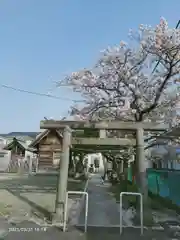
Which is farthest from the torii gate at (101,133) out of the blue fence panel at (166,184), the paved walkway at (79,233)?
the blue fence panel at (166,184)

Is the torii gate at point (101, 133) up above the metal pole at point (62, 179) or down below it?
above

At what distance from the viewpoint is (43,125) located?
7.32 metres

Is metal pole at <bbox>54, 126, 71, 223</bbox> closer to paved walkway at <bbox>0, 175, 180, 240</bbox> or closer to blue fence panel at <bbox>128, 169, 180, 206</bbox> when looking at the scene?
paved walkway at <bbox>0, 175, 180, 240</bbox>

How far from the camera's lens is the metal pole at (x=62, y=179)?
6.39 metres

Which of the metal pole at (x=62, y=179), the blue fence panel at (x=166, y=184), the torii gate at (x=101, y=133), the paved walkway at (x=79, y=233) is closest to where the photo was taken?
the paved walkway at (x=79, y=233)

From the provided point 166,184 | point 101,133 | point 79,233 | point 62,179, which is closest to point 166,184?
point 166,184

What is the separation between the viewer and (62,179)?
22.4 ft

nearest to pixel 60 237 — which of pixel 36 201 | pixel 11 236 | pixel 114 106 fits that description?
pixel 11 236

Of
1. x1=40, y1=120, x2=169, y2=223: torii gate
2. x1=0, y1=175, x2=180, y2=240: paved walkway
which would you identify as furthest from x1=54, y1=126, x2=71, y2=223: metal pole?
x1=0, y1=175, x2=180, y2=240: paved walkway

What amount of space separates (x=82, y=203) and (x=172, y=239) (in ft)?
16.2

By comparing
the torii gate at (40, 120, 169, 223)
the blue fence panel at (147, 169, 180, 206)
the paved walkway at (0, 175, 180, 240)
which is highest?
the torii gate at (40, 120, 169, 223)

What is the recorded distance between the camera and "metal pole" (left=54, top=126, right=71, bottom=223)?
6.39 m

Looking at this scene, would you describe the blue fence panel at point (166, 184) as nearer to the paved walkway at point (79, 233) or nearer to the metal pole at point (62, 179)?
the paved walkway at point (79, 233)

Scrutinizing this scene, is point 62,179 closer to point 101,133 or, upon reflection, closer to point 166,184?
point 101,133
